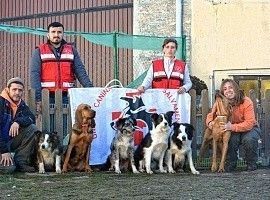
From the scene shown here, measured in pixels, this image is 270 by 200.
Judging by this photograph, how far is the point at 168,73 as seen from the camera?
11414 mm

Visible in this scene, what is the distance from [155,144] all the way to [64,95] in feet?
5.50

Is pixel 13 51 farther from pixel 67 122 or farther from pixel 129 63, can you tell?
pixel 67 122

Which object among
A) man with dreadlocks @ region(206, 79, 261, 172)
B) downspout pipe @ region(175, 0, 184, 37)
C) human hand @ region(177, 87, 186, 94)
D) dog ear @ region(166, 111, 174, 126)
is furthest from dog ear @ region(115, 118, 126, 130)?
downspout pipe @ region(175, 0, 184, 37)

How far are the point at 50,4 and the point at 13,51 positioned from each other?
189 cm

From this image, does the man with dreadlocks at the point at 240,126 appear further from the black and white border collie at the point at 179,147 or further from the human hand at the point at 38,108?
the human hand at the point at 38,108

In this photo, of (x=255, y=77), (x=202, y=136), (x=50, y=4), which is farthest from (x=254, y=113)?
(x=50, y=4)

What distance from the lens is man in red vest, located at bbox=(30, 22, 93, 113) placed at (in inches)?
430

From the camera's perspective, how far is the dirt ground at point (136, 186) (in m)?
7.89

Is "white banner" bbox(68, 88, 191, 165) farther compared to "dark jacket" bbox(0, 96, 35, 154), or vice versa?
"white banner" bbox(68, 88, 191, 165)

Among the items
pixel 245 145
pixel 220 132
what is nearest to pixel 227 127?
pixel 220 132

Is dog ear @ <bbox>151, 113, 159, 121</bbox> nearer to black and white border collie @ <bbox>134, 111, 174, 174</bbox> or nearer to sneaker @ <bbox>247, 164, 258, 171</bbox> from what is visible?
black and white border collie @ <bbox>134, 111, 174, 174</bbox>

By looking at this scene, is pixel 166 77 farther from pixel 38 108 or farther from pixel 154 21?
pixel 154 21

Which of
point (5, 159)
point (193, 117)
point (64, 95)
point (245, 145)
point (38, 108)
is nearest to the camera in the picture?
point (5, 159)

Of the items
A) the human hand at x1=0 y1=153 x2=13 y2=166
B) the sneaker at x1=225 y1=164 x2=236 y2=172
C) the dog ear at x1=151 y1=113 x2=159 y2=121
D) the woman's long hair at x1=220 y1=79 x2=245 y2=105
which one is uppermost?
the woman's long hair at x1=220 y1=79 x2=245 y2=105
